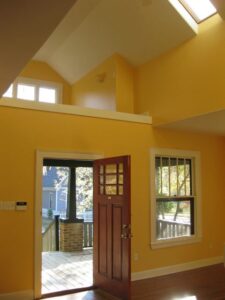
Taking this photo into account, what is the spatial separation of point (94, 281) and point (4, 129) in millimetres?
2730

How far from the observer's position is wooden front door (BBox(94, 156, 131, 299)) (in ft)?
14.5

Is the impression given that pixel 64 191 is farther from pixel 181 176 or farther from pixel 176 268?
pixel 176 268

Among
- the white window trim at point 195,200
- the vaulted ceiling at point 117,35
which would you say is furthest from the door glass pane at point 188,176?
the vaulted ceiling at point 117,35

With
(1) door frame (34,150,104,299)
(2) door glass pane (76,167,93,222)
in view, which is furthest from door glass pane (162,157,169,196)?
(2) door glass pane (76,167,93,222)

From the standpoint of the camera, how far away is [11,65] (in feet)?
7.38

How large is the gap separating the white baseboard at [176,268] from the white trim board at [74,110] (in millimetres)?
2606

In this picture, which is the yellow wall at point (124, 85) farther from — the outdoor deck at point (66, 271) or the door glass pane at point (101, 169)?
the outdoor deck at point (66, 271)

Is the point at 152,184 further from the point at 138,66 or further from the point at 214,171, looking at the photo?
the point at 138,66

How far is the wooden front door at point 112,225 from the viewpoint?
4406 mm

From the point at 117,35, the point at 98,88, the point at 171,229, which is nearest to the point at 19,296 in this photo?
the point at 171,229

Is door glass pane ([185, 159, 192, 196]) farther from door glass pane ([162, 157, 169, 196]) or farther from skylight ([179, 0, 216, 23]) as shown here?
skylight ([179, 0, 216, 23])

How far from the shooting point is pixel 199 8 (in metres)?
4.99

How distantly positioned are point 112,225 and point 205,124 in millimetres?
2374

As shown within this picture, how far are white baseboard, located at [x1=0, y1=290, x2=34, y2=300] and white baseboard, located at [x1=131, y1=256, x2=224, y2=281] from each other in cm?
172
